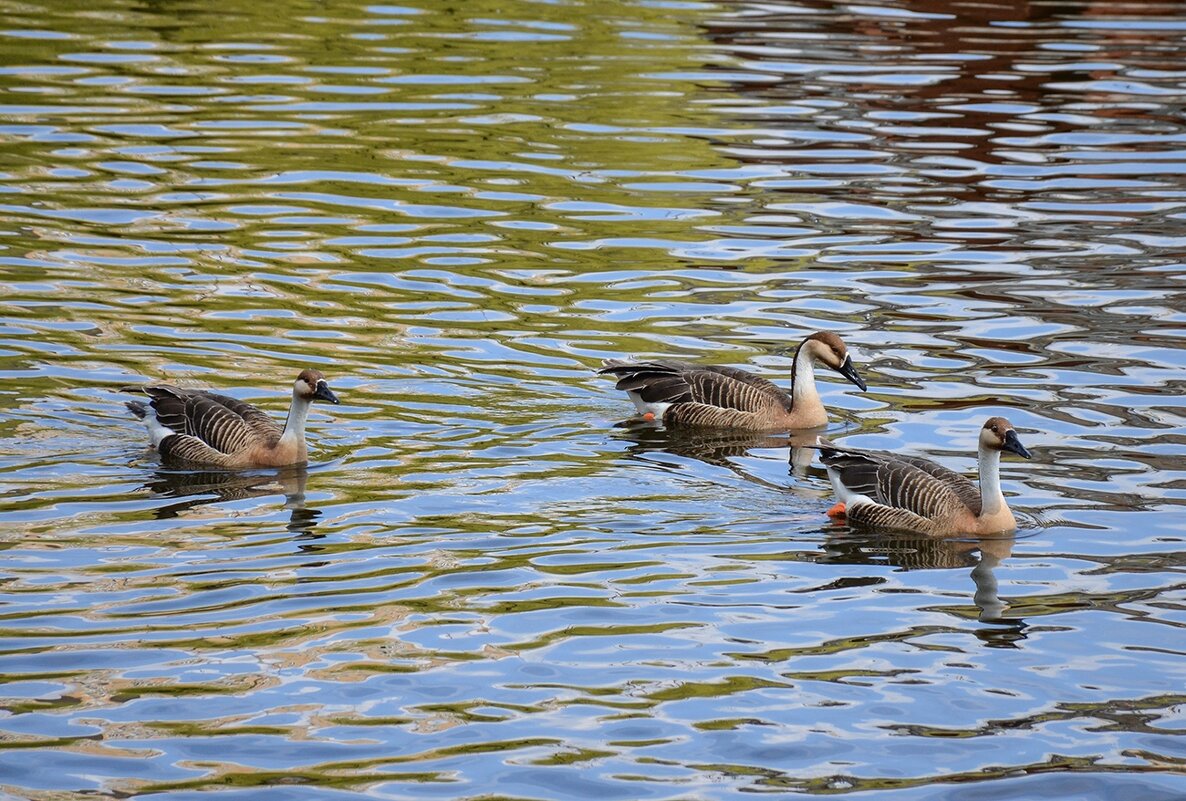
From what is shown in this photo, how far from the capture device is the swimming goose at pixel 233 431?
51.2 feet

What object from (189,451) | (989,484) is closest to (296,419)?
(189,451)

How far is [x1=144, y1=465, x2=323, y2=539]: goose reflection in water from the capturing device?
1447 centimetres

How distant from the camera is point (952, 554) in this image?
46.4 ft

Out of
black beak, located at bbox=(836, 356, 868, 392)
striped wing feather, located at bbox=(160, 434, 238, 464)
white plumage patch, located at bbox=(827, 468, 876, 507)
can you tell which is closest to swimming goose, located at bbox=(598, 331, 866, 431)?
black beak, located at bbox=(836, 356, 868, 392)

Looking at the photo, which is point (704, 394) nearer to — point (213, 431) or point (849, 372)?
point (849, 372)

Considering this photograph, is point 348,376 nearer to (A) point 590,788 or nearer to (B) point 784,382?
(B) point 784,382

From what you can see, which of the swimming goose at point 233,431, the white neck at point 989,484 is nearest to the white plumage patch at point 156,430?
the swimming goose at point 233,431

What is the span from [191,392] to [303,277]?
557cm

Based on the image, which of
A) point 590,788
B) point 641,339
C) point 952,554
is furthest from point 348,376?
point 590,788

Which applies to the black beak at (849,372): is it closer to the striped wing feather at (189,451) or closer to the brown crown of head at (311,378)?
the brown crown of head at (311,378)

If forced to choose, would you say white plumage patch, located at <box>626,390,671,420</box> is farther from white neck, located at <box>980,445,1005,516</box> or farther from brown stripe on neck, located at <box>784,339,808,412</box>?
white neck, located at <box>980,445,1005,516</box>

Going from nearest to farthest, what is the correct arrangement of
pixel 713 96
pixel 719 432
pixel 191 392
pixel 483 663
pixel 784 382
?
1. pixel 483 663
2. pixel 191 392
3. pixel 719 432
4. pixel 784 382
5. pixel 713 96

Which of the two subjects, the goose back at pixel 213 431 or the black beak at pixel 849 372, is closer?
the goose back at pixel 213 431

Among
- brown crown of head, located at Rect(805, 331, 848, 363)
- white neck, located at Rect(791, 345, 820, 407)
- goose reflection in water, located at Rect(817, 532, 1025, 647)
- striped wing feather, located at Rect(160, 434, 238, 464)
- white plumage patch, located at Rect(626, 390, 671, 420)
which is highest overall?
brown crown of head, located at Rect(805, 331, 848, 363)
